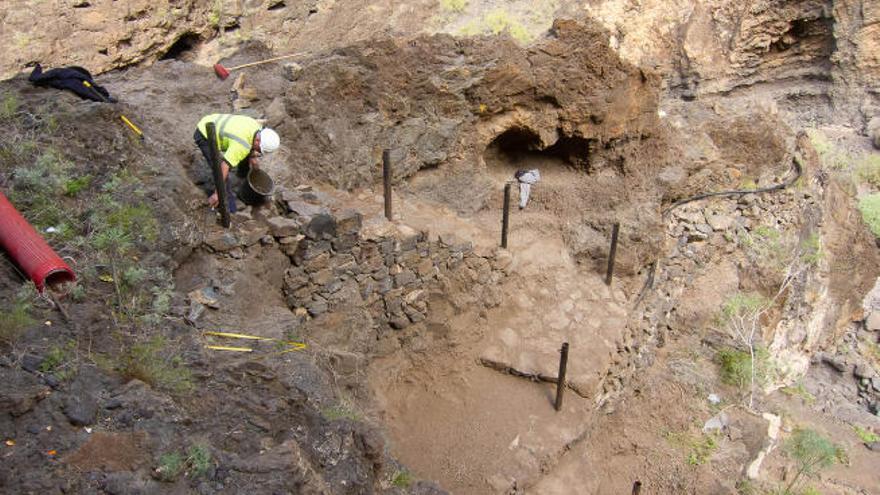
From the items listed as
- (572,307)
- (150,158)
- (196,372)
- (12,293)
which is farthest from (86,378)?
(572,307)

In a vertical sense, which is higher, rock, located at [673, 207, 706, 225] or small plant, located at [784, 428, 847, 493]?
rock, located at [673, 207, 706, 225]

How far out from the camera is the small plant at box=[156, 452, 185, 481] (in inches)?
122

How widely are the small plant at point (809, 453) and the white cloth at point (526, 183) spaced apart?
15.4 ft

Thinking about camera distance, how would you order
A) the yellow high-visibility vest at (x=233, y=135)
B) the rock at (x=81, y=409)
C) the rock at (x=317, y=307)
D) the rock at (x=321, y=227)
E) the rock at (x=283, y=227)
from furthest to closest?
the rock at (x=317, y=307) < the rock at (x=321, y=227) < the rock at (x=283, y=227) < the yellow high-visibility vest at (x=233, y=135) < the rock at (x=81, y=409)

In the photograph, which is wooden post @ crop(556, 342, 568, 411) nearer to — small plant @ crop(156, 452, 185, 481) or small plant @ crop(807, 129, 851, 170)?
small plant @ crop(156, 452, 185, 481)

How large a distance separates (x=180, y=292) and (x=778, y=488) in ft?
22.2

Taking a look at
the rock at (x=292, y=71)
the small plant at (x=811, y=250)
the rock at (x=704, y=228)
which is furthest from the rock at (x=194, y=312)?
the small plant at (x=811, y=250)

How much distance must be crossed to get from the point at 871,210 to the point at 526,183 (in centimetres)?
900

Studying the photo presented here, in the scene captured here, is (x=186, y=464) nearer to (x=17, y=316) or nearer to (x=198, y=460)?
(x=198, y=460)

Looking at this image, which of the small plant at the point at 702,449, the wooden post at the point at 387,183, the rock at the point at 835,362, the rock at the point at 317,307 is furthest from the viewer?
the rock at the point at 835,362

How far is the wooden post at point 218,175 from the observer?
5.21 m

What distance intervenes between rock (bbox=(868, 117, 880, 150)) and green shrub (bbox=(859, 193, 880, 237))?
6.95 ft

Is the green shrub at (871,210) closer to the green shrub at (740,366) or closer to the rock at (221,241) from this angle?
the green shrub at (740,366)

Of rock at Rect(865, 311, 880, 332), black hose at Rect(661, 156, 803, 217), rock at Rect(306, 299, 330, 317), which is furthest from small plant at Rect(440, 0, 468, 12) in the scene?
rock at Rect(865, 311, 880, 332)
